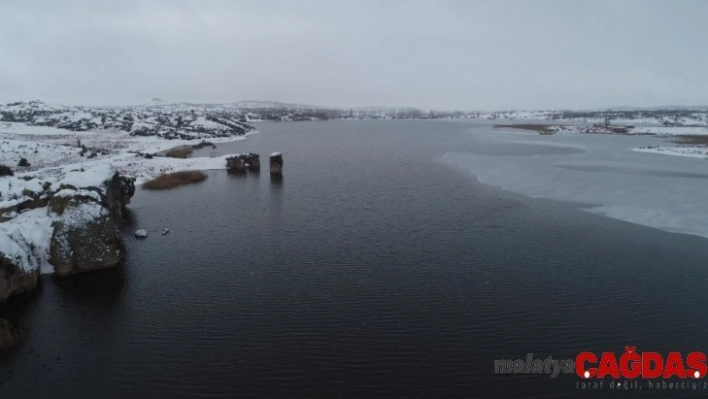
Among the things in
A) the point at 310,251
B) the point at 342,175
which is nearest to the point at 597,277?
the point at 310,251

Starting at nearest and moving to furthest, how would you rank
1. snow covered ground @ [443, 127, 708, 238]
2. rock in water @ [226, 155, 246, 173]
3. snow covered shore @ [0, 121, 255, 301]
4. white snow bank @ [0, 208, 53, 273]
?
white snow bank @ [0, 208, 53, 273] → snow covered shore @ [0, 121, 255, 301] → snow covered ground @ [443, 127, 708, 238] → rock in water @ [226, 155, 246, 173]

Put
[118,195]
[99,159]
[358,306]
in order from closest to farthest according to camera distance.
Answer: [358,306] < [118,195] < [99,159]

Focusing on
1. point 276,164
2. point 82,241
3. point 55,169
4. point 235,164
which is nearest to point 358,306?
point 82,241

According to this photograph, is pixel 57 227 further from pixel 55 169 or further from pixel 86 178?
pixel 55 169

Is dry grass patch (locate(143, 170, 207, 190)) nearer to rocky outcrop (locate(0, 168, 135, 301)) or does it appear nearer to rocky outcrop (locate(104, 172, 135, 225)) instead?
rocky outcrop (locate(104, 172, 135, 225))

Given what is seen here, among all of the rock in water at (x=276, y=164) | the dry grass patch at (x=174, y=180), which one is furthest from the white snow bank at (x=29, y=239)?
the rock in water at (x=276, y=164)

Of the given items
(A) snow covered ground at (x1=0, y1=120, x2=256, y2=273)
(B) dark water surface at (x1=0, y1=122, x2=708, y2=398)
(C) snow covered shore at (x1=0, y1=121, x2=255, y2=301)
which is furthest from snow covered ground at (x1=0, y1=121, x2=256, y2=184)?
(B) dark water surface at (x1=0, y1=122, x2=708, y2=398)
